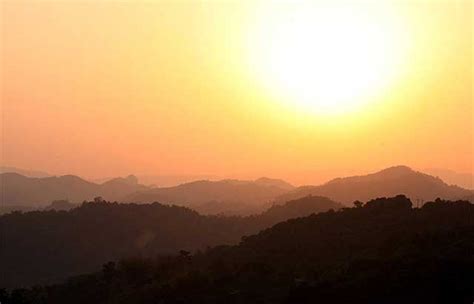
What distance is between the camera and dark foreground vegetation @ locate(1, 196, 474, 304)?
25797mm

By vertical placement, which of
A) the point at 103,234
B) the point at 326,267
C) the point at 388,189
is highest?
the point at 388,189

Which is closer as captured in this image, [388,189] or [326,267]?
[326,267]

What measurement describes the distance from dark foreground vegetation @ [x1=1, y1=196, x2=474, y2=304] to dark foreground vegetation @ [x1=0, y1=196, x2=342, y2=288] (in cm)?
4066

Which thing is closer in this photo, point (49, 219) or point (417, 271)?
point (417, 271)

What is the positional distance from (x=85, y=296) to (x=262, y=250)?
12.8 metres

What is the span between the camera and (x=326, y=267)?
3219 cm

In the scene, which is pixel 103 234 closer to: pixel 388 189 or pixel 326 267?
pixel 326 267

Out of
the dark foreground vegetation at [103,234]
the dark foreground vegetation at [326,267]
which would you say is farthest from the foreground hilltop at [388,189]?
the dark foreground vegetation at [326,267]

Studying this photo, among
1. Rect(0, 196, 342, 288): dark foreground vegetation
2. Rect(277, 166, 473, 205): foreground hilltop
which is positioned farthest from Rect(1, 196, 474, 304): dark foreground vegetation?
Rect(277, 166, 473, 205): foreground hilltop

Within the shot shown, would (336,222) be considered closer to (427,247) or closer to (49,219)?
A: (427,247)

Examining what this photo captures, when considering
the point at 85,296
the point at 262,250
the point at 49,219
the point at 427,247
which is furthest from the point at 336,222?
the point at 49,219

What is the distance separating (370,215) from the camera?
47.1m

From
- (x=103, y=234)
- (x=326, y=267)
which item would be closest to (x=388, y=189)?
(x=103, y=234)

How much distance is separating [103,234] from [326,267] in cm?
7274
